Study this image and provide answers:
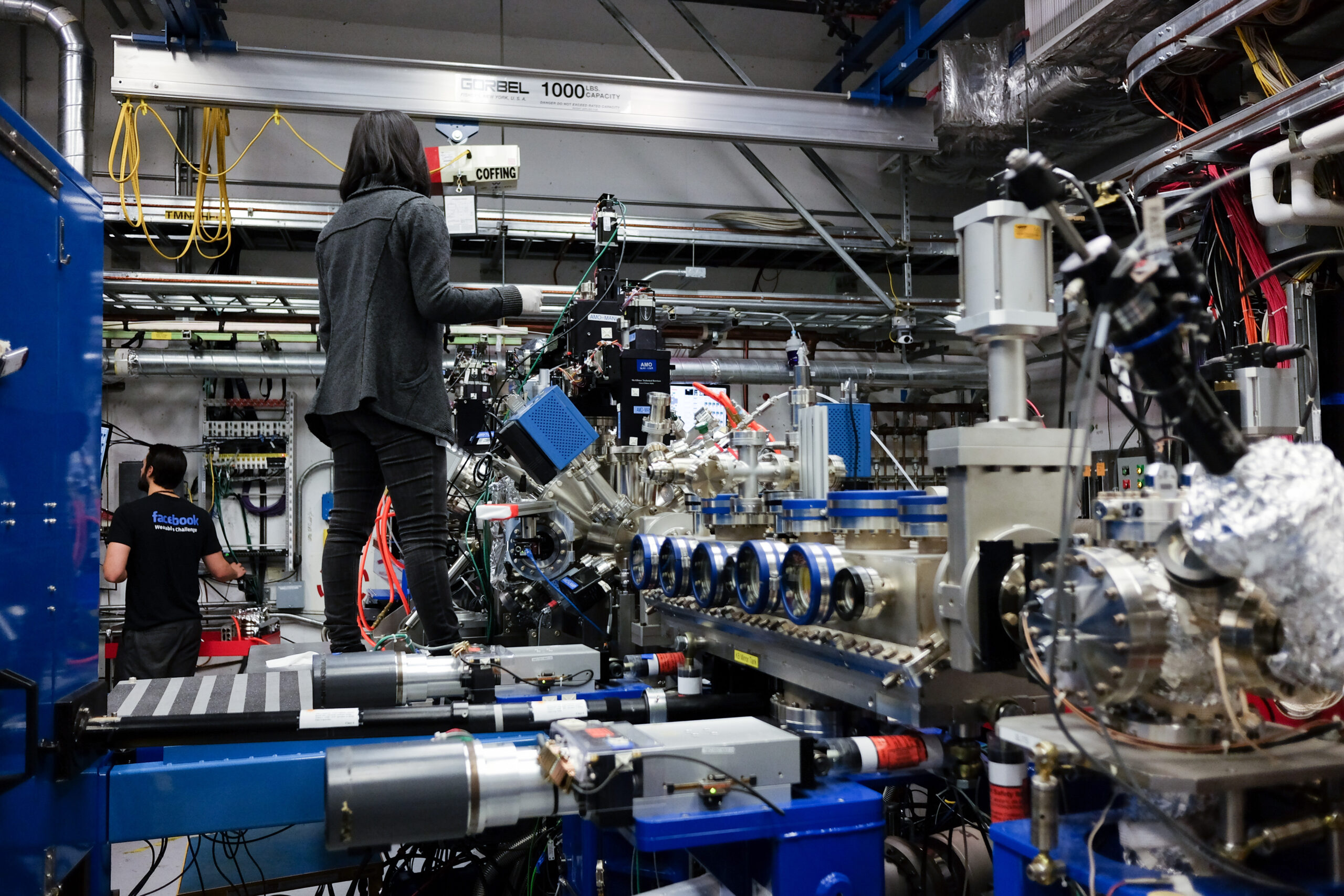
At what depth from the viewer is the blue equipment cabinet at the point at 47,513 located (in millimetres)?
1281

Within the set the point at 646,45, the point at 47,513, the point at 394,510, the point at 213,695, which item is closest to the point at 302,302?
the point at 646,45

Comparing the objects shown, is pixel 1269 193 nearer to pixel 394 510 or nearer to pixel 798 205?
pixel 394 510

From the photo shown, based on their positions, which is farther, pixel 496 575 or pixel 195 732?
pixel 496 575

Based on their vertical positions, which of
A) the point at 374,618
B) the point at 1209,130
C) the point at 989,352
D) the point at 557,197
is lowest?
the point at 374,618

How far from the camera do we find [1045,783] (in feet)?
3.17

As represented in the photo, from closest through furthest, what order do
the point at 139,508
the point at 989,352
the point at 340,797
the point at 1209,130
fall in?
1. the point at 340,797
2. the point at 989,352
3. the point at 1209,130
4. the point at 139,508

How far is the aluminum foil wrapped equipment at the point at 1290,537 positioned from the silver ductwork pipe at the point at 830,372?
5413 millimetres

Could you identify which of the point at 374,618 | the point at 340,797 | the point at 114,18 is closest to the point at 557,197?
the point at 114,18

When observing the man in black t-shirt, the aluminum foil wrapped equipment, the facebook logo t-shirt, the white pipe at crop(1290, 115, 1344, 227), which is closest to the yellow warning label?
the man in black t-shirt

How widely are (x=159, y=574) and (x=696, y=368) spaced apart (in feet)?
11.2

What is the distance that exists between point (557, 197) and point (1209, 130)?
175 inches

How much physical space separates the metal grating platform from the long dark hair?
1172 millimetres

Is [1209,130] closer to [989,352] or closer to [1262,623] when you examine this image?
[989,352]

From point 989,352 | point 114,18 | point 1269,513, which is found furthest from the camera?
point 114,18
